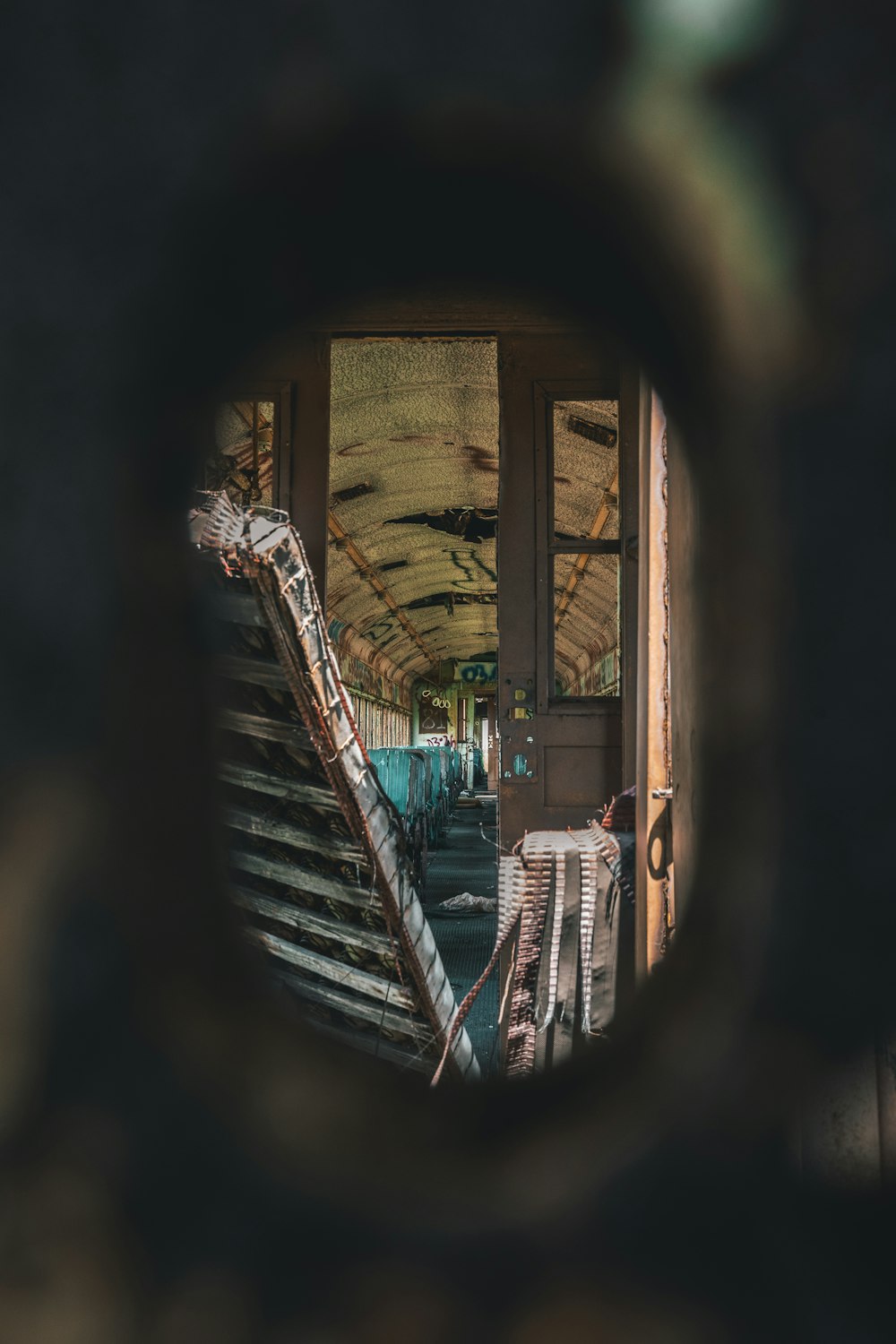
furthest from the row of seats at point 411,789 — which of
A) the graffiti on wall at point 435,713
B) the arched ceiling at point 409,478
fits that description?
the graffiti on wall at point 435,713

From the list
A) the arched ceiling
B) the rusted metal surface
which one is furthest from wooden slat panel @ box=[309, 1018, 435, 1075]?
the arched ceiling

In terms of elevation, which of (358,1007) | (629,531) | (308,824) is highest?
(629,531)

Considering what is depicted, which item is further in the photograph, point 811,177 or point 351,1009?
point 351,1009

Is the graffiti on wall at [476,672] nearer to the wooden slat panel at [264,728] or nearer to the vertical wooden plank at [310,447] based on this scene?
the vertical wooden plank at [310,447]

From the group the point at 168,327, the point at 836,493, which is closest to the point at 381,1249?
the point at 836,493

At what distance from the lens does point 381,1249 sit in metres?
1.23

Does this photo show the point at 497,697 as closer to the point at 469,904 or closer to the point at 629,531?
the point at 629,531

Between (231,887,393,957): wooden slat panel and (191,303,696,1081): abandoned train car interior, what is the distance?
1 cm

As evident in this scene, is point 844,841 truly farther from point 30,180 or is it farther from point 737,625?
point 30,180

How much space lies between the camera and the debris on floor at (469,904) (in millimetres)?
9031

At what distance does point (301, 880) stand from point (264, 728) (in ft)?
2.39

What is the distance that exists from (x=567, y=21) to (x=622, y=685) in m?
4.38

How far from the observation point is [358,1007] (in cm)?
379

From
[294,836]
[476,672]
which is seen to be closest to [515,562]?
[294,836]
